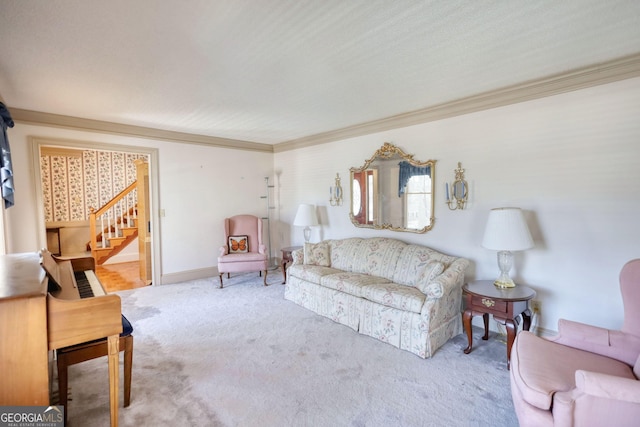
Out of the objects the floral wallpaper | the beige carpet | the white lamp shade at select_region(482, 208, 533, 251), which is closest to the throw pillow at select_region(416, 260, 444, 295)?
the white lamp shade at select_region(482, 208, 533, 251)

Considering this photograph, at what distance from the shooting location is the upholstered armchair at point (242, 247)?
188 inches

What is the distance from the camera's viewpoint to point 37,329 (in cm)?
145

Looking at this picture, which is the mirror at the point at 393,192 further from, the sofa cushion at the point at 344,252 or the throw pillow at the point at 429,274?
the throw pillow at the point at 429,274

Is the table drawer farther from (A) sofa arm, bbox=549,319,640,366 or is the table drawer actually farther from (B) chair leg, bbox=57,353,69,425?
(B) chair leg, bbox=57,353,69,425

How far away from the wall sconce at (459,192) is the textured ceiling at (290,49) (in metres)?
0.81

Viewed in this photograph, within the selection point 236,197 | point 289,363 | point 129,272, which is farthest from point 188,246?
point 289,363

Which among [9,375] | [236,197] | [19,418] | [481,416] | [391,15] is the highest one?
[391,15]

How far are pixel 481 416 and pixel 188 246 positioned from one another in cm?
452

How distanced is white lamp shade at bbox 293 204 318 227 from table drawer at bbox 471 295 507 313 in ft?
8.74

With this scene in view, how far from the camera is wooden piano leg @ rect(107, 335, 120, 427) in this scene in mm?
1738

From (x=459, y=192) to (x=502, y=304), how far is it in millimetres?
1333

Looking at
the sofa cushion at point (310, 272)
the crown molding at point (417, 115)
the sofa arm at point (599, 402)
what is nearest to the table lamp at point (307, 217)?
the sofa cushion at point (310, 272)

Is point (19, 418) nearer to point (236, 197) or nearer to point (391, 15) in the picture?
point (391, 15)

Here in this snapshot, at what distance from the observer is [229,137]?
17.5 ft
